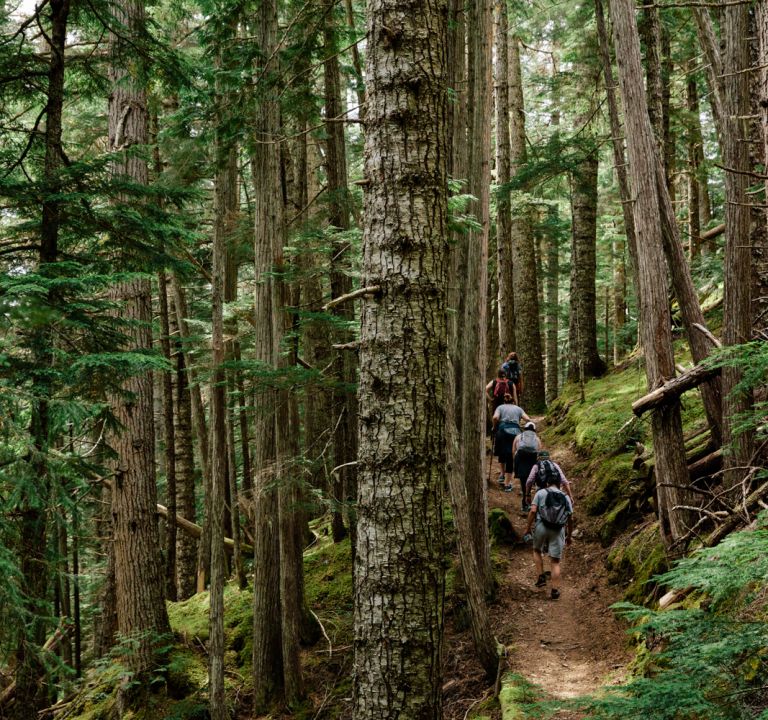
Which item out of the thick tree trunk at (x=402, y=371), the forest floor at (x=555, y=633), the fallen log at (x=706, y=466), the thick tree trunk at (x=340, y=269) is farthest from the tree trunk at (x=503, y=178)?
the thick tree trunk at (x=402, y=371)

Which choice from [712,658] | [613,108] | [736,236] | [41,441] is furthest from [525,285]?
[712,658]

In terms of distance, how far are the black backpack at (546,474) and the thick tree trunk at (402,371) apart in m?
5.90

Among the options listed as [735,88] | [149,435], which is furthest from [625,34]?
[149,435]

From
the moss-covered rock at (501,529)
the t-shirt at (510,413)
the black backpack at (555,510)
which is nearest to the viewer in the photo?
the black backpack at (555,510)

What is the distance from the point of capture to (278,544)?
359 inches

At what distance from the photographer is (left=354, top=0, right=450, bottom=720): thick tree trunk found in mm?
3316

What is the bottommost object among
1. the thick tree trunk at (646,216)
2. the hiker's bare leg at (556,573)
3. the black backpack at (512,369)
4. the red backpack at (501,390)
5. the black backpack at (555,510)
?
the hiker's bare leg at (556,573)

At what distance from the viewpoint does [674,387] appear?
22.9ft

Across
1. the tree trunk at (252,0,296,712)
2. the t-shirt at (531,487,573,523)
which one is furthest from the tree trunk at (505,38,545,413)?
the tree trunk at (252,0,296,712)

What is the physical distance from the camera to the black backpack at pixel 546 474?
353 inches

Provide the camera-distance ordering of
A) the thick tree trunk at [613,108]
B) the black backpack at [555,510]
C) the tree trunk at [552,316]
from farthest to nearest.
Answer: the tree trunk at [552,316] → the thick tree trunk at [613,108] → the black backpack at [555,510]

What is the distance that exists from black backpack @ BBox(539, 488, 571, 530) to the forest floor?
39.4 inches

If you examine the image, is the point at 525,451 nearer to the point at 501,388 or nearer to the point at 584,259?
the point at 501,388

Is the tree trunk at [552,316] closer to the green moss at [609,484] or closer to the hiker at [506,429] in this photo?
the hiker at [506,429]
